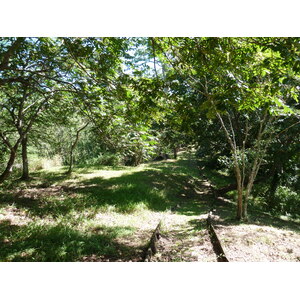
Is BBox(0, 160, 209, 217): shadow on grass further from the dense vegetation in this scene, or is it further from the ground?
the dense vegetation

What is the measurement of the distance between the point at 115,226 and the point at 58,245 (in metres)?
1.67

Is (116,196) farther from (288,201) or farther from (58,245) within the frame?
(288,201)

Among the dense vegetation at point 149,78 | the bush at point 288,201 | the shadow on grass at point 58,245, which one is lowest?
the bush at point 288,201

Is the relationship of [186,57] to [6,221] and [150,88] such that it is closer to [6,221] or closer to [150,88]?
[150,88]

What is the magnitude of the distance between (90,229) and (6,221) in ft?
5.70

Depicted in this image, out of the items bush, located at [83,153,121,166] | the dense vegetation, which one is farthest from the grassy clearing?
bush, located at [83,153,121,166]

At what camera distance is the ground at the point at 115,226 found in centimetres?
376

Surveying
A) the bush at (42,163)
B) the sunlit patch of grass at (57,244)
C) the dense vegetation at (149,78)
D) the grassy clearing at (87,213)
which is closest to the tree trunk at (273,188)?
the grassy clearing at (87,213)

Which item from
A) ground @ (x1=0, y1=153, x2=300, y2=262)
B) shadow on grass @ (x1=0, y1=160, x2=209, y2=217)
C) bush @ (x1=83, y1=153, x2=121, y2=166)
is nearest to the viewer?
ground @ (x1=0, y1=153, x2=300, y2=262)

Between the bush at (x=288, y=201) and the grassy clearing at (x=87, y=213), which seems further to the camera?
the bush at (x=288, y=201)

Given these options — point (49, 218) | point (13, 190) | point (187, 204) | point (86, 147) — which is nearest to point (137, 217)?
point (49, 218)

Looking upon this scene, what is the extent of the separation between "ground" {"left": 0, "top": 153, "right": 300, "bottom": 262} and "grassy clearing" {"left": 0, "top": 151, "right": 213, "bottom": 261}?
0.04ft

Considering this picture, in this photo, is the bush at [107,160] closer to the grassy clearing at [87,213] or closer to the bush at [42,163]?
the bush at [42,163]

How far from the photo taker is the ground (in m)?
3.76
